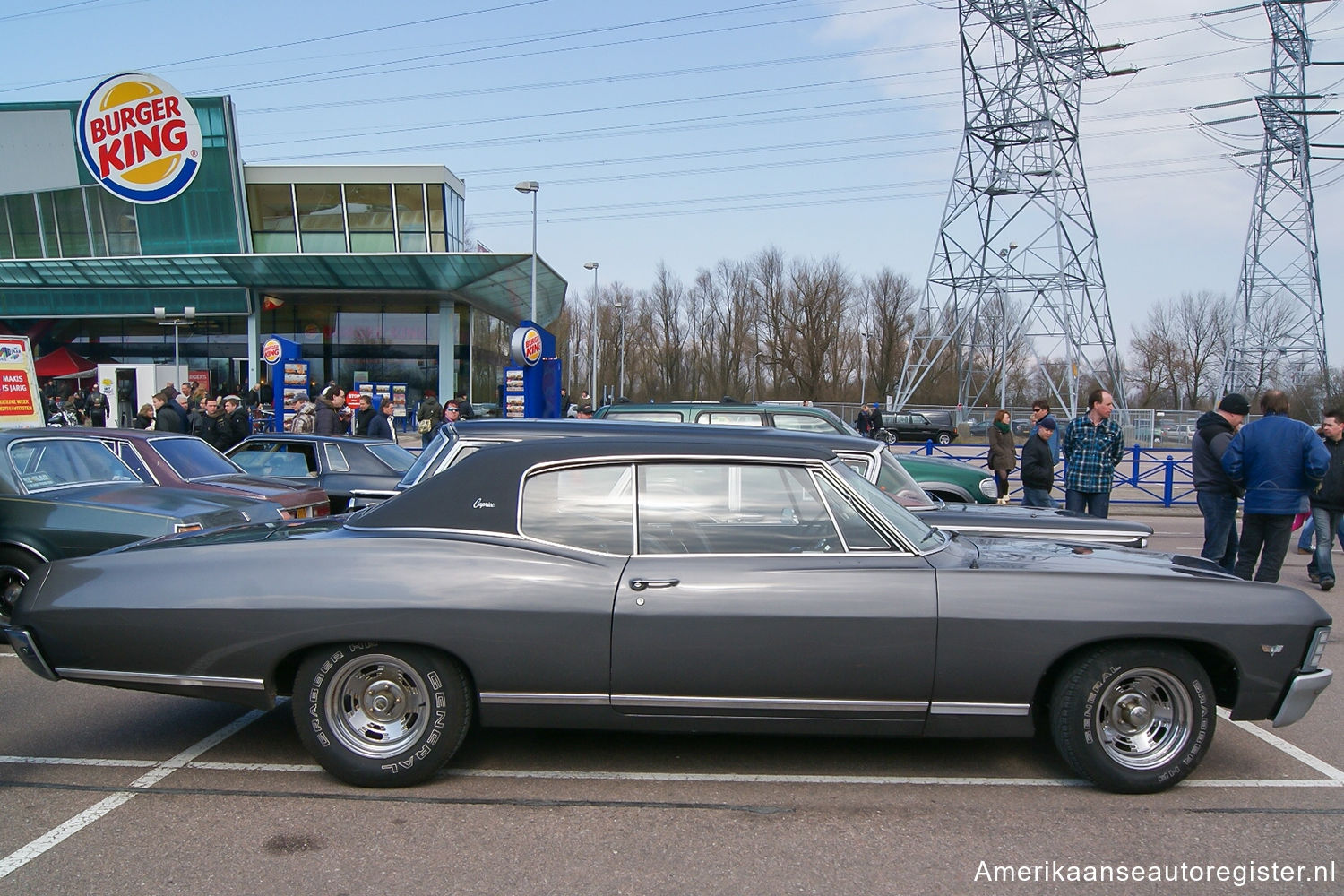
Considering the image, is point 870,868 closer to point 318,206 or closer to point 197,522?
point 197,522

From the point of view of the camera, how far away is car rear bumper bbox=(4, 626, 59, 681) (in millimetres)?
4250

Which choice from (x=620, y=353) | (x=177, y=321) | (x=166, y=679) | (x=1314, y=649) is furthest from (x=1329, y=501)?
(x=620, y=353)

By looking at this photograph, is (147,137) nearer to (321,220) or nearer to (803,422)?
(321,220)

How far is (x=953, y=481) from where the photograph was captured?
1023 cm

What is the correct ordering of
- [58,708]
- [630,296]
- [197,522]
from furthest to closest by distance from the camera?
[630,296] → [197,522] → [58,708]

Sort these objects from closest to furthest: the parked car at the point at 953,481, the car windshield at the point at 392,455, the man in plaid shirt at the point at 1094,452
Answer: the man in plaid shirt at the point at 1094,452 < the parked car at the point at 953,481 < the car windshield at the point at 392,455

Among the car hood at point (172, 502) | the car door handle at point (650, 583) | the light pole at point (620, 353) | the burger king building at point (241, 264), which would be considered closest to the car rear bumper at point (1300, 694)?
the car door handle at point (650, 583)

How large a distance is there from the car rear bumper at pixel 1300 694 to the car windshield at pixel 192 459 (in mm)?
8112

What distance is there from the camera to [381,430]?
571 inches

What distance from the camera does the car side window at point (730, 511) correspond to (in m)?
4.17

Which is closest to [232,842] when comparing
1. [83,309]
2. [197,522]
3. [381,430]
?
[197,522]

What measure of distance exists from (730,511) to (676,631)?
62 cm

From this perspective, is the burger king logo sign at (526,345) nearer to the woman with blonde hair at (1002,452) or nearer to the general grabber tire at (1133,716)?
the woman with blonde hair at (1002,452)

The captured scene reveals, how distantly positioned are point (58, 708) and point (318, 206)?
117 feet
